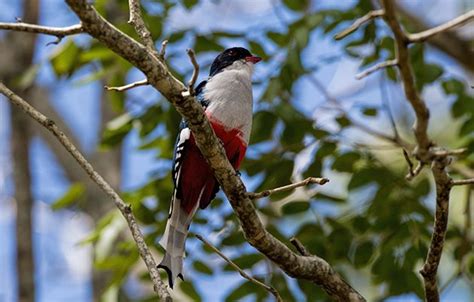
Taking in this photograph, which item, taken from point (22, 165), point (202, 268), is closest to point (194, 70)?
point (202, 268)

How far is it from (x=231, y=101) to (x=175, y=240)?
0.66 meters

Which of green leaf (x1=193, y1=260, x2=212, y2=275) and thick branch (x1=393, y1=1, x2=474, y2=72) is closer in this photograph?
green leaf (x1=193, y1=260, x2=212, y2=275)

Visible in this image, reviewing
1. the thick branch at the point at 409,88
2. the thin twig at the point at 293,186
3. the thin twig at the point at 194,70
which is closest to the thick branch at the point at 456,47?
the thin twig at the point at 293,186

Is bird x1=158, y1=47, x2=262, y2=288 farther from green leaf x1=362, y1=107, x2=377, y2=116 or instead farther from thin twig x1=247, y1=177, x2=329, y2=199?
green leaf x1=362, y1=107, x2=377, y2=116

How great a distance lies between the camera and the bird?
387 cm

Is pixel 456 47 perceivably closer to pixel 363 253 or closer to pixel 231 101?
pixel 363 253

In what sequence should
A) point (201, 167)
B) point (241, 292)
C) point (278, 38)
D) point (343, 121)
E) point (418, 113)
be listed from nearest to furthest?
point (418, 113)
point (201, 167)
point (241, 292)
point (343, 121)
point (278, 38)

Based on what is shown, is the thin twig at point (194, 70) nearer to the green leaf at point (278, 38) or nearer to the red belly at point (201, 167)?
the red belly at point (201, 167)

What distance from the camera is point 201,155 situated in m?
3.95

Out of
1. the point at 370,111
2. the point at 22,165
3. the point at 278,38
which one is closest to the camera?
the point at 370,111

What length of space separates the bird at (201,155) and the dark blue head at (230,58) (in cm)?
32

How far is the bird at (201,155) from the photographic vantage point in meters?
3.87

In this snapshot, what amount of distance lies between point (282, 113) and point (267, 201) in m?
0.62

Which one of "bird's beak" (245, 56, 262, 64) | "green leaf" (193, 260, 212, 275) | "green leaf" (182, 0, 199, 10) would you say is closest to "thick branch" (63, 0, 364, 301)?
"green leaf" (193, 260, 212, 275)
